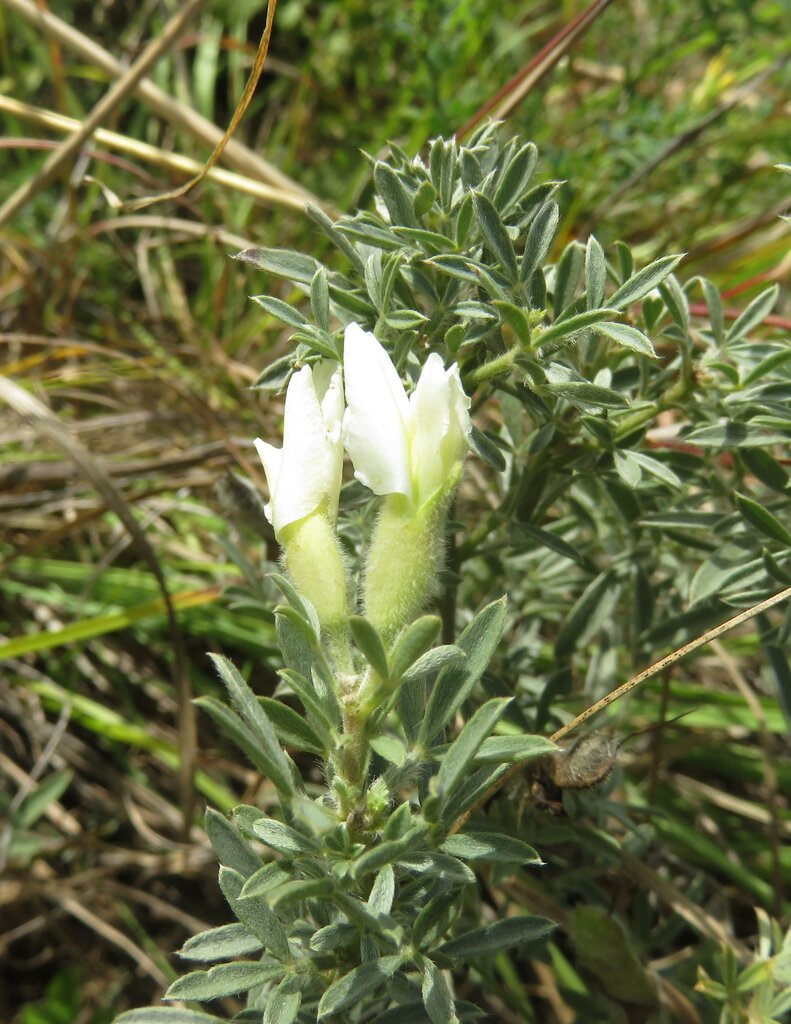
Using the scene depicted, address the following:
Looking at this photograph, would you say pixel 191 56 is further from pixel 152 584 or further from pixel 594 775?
pixel 594 775

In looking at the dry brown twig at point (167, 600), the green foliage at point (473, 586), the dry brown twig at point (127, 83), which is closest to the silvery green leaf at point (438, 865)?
the green foliage at point (473, 586)

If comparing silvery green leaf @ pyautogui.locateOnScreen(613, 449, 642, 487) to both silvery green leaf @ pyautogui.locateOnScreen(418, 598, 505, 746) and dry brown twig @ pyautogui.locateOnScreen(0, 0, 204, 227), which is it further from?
dry brown twig @ pyautogui.locateOnScreen(0, 0, 204, 227)

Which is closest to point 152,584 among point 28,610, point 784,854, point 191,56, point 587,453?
point 28,610

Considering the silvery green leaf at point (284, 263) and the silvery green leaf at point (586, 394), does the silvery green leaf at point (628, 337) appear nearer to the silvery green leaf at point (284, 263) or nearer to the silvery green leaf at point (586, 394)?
the silvery green leaf at point (586, 394)

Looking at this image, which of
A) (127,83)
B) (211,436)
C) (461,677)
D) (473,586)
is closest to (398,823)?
(461,677)

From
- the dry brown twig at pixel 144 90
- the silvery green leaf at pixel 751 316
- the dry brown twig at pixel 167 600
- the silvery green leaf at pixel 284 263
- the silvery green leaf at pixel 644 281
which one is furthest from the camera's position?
the dry brown twig at pixel 144 90
